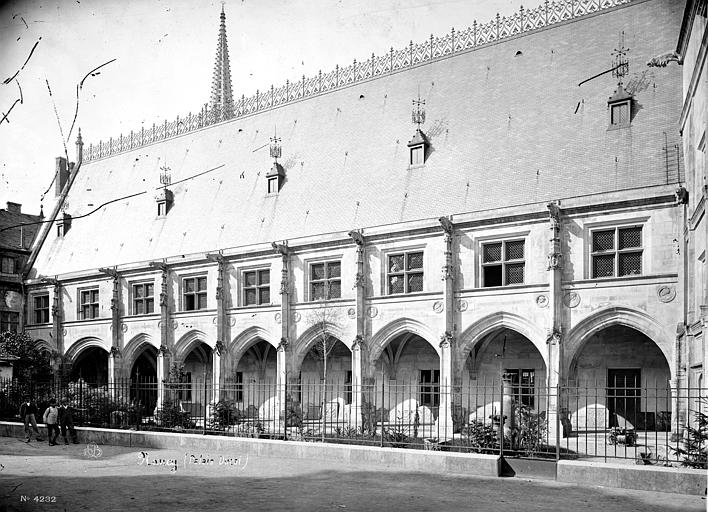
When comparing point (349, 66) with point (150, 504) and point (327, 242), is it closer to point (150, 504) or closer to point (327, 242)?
point (327, 242)

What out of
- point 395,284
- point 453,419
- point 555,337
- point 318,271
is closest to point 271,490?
point 453,419

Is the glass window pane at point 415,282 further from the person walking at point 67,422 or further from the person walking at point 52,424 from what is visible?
the person walking at point 52,424

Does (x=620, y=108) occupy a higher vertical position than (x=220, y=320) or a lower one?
higher

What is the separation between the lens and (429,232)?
21.8 m

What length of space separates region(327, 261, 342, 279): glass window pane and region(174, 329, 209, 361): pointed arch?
6373 mm

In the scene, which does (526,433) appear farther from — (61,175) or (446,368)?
(61,175)

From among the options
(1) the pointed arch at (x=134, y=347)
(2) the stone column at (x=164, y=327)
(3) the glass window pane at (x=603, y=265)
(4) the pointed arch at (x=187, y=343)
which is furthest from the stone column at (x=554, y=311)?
(1) the pointed arch at (x=134, y=347)

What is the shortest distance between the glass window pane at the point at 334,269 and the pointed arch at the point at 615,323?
Answer: 8131 mm

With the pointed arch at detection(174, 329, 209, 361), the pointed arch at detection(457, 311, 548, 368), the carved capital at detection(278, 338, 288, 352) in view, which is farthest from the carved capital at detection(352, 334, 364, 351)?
the pointed arch at detection(174, 329, 209, 361)

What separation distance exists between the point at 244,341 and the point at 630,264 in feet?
45.4

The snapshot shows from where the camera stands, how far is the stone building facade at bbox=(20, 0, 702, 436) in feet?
62.7

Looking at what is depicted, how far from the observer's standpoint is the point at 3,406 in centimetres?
2003

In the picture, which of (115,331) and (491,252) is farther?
(115,331)

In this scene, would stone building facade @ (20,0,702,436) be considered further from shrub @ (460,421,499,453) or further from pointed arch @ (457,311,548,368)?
shrub @ (460,421,499,453)
